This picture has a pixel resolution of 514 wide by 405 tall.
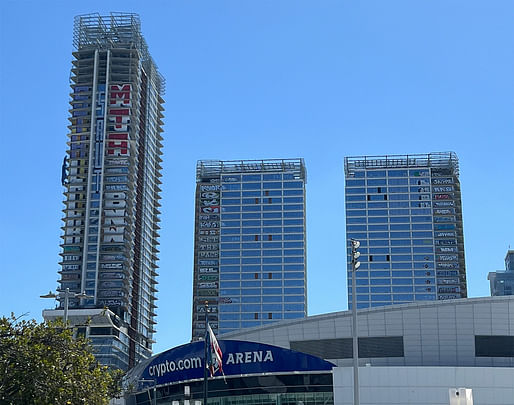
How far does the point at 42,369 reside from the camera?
3506cm

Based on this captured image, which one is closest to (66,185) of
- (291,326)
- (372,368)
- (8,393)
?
(291,326)

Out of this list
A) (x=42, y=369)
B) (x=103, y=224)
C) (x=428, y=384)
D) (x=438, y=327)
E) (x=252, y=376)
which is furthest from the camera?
(x=103, y=224)

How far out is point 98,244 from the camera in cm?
18975

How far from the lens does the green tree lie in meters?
34.9

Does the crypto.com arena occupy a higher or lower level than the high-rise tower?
lower

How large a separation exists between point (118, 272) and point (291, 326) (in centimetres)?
11744

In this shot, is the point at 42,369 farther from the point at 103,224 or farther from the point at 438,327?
the point at 103,224

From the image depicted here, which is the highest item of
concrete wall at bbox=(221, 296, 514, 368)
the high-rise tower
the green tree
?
the high-rise tower

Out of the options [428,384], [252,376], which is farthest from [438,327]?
[252,376]

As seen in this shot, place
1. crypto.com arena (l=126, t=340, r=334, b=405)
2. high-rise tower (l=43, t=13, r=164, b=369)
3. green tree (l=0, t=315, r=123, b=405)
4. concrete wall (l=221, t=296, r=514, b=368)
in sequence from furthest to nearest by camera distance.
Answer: high-rise tower (l=43, t=13, r=164, b=369) → concrete wall (l=221, t=296, r=514, b=368) → crypto.com arena (l=126, t=340, r=334, b=405) → green tree (l=0, t=315, r=123, b=405)

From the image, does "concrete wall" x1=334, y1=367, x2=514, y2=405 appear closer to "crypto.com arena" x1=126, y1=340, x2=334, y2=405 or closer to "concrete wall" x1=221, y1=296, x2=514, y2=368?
"crypto.com arena" x1=126, y1=340, x2=334, y2=405

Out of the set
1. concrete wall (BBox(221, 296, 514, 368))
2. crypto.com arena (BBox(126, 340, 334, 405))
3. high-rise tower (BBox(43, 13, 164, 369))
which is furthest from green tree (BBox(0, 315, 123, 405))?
high-rise tower (BBox(43, 13, 164, 369))

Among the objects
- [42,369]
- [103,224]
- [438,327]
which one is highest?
[103,224]

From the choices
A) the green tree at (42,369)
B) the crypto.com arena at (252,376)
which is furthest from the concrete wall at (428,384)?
the green tree at (42,369)
